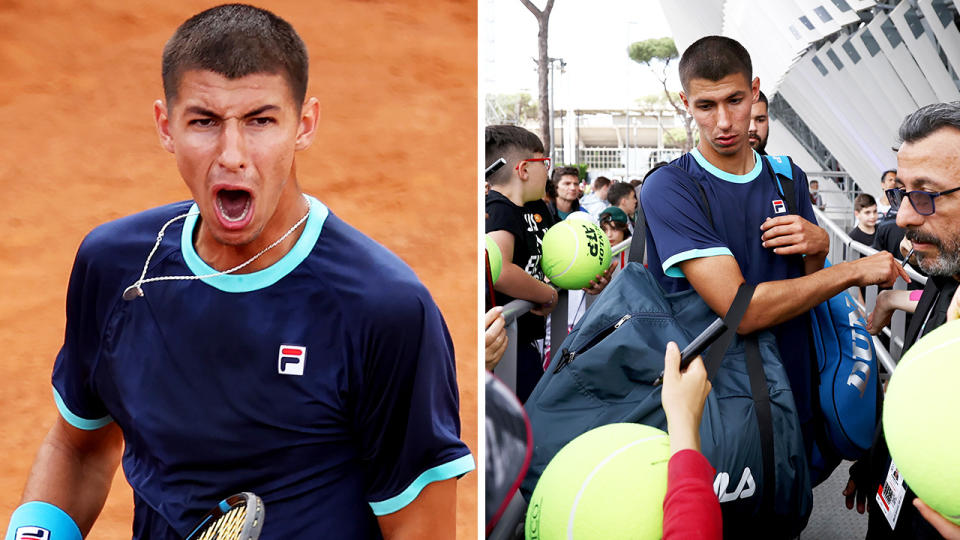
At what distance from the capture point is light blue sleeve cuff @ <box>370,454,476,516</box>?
64.4 inches

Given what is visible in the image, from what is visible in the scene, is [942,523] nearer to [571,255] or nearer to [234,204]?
[234,204]

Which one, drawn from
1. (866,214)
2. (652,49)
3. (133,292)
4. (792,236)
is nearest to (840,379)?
(792,236)

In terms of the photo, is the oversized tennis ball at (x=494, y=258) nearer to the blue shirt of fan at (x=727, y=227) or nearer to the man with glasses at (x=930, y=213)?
the blue shirt of fan at (x=727, y=227)

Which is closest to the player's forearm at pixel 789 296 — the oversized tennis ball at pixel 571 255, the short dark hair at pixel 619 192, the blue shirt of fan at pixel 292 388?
the blue shirt of fan at pixel 292 388

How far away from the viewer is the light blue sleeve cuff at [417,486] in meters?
1.63

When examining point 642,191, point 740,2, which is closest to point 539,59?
point 740,2

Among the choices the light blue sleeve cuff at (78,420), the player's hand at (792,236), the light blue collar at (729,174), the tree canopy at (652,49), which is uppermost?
the tree canopy at (652,49)

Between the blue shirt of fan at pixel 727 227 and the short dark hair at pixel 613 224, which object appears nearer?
the blue shirt of fan at pixel 727 227

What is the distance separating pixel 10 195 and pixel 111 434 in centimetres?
64

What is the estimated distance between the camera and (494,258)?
3590mm

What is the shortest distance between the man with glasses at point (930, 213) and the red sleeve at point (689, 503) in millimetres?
673

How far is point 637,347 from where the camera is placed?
232 centimetres

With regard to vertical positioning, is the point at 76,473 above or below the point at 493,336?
below

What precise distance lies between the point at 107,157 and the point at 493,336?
3.71 feet
